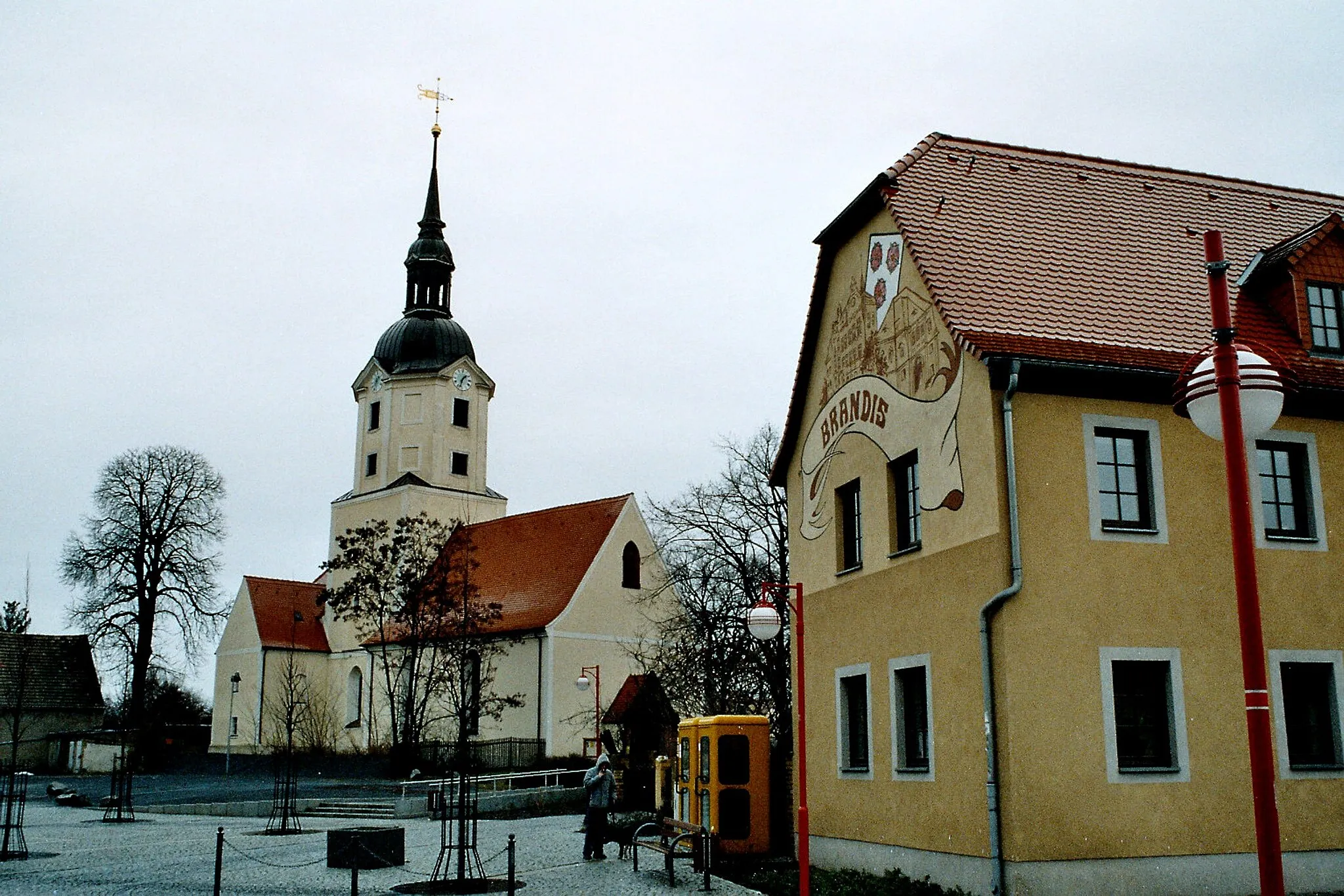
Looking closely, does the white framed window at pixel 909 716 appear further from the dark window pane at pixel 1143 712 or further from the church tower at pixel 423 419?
the church tower at pixel 423 419

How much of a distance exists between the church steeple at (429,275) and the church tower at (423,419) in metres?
0.05

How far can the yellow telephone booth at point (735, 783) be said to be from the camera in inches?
819

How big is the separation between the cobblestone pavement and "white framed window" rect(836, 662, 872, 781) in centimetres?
258

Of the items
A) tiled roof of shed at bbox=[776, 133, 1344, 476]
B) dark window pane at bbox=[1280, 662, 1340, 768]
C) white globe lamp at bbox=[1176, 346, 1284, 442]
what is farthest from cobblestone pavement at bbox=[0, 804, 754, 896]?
white globe lamp at bbox=[1176, 346, 1284, 442]

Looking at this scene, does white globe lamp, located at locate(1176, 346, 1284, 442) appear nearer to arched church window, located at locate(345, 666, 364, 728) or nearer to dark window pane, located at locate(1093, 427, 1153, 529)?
dark window pane, located at locate(1093, 427, 1153, 529)

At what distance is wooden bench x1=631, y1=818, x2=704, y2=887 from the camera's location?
18.2 meters

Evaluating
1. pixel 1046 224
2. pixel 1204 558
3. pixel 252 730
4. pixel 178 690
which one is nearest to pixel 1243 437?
pixel 1204 558

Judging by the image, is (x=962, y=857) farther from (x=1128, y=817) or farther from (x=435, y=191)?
(x=435, y=191)

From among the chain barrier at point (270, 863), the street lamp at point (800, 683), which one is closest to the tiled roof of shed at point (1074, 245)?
the street lamp at point (800, 683)

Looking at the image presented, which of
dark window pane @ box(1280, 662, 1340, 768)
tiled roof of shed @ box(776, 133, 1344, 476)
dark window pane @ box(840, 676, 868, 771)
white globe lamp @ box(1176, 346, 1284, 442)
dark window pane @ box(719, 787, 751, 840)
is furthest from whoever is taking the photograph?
dark window pane @ box(719, 787, 751, 840)

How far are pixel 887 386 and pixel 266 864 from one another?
42.7ft

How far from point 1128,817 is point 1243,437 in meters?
8.80

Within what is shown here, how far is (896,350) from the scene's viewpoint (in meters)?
18.2

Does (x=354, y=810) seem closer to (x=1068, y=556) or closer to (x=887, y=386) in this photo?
(x=887, y=386)
